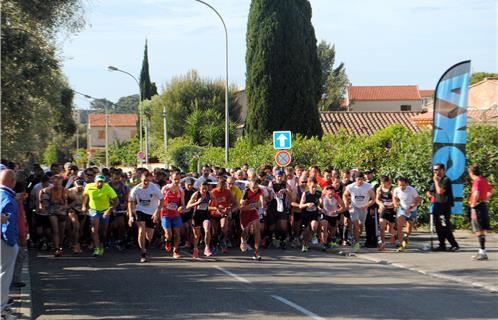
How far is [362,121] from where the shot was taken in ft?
170

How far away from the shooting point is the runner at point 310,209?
17.6 m

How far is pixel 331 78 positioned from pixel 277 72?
55.2m

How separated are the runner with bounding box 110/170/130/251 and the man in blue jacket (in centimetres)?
878

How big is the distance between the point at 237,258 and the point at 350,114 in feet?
125

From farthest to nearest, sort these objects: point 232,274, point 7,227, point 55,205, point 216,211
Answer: point 216,211 → point 55,205 → point 232,274 → point 7,227

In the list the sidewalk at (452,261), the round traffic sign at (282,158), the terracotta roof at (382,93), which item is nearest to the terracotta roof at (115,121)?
the terracotta roof at (382,93)

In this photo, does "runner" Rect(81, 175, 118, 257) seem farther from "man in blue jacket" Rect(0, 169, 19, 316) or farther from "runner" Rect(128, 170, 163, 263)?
"man in blue jacket" Rect(0, 169, 19, 316)

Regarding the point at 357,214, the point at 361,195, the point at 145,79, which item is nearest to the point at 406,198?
the point at 361,195

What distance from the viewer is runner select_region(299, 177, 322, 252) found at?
17.6 meters

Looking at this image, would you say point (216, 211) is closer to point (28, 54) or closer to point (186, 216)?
point (186, 216)

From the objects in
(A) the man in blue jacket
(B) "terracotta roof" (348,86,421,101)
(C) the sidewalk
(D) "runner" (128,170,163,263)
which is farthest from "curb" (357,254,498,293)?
(B) "terracotta roof" (348,86,421,101)

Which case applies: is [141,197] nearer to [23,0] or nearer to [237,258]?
[237,258]

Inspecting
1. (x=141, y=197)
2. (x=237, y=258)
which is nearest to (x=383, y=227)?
(x=237, y=258)

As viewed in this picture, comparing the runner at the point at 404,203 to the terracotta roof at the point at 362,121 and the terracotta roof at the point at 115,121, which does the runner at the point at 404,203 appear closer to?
the terracotta roof at the point at 362,121
